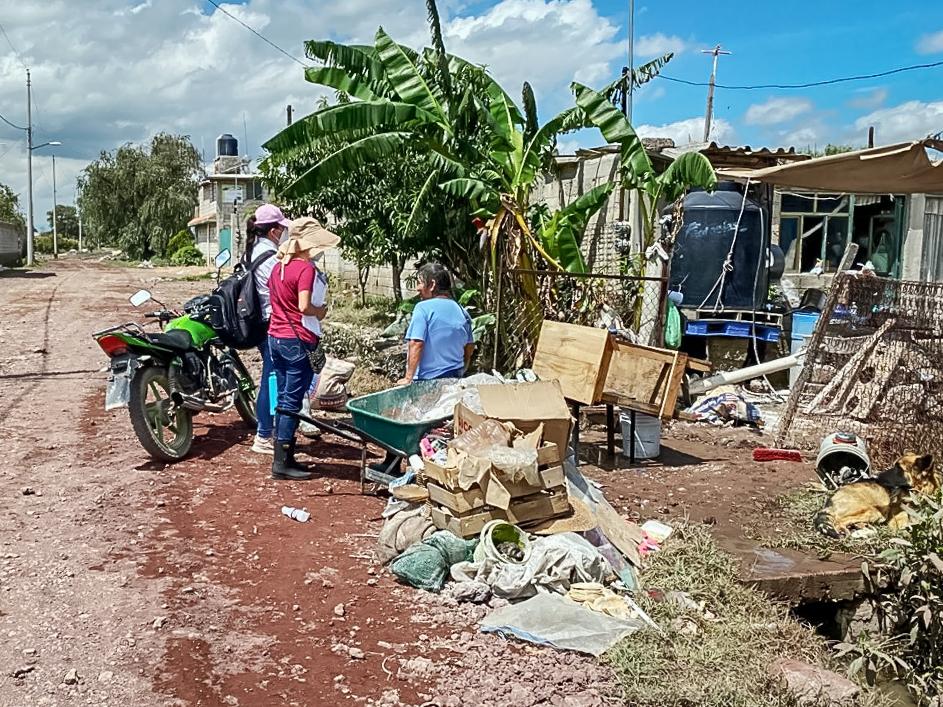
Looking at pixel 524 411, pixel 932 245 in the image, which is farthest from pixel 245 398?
pixel 932 245

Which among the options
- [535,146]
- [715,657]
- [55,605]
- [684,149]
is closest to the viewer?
[715,657]

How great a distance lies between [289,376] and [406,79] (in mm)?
6108

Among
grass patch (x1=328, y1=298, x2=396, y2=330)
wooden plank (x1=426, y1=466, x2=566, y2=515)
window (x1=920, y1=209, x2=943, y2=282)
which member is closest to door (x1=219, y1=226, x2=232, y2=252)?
grass patch (x1=328, y1=298, x2=396, y2=330)

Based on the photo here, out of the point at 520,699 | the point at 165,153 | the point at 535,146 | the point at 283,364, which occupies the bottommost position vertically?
the point at 520,699

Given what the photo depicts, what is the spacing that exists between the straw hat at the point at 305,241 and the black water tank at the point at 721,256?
6567mm

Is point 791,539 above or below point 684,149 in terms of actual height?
below

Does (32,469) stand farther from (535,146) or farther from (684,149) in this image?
(684,149)

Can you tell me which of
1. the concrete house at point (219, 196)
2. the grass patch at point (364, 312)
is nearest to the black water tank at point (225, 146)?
the concrete house at point (219, 196)

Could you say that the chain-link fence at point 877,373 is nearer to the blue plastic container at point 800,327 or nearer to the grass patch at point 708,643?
the grass patch at point 708,643

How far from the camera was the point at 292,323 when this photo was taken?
255 inches

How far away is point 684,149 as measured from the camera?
43.7ft

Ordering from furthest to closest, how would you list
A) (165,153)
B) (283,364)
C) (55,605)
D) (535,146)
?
(165,153), (535,146), (283,364), (55,605)

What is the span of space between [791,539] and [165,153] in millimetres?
58757

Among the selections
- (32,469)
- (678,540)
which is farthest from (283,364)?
(678,540)
